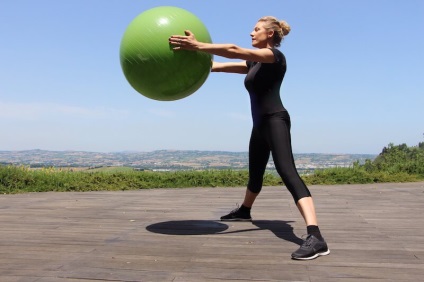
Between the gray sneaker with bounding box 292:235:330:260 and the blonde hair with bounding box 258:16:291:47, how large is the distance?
6.32 ft

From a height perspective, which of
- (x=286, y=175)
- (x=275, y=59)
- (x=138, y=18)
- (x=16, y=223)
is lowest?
(x=16, y=223)

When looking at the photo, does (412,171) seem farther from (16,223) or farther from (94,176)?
(16,223)

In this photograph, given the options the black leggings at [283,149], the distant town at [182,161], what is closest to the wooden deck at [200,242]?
the black leggings at [283,149]

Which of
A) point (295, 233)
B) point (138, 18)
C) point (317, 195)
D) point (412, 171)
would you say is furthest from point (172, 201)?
point (412, 171)

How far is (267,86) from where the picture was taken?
4.00 metres

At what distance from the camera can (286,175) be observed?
3.85m

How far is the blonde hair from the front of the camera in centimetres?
414

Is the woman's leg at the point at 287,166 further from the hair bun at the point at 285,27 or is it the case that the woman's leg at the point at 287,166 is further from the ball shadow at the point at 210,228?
the hair bun at the point at 285,27

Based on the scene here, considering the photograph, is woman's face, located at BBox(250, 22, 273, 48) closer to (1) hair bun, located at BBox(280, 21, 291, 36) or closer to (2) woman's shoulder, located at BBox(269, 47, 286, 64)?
(1) hair bun, located at BBox(280, 21, 291, 36)

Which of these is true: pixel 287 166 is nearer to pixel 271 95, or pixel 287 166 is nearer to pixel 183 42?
pixel 271 95

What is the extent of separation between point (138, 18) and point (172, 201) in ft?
13.0

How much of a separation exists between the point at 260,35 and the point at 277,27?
0.18 metres

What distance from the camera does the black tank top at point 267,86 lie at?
13.0 ft

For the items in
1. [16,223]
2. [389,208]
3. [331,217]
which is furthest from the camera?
[389,208]
